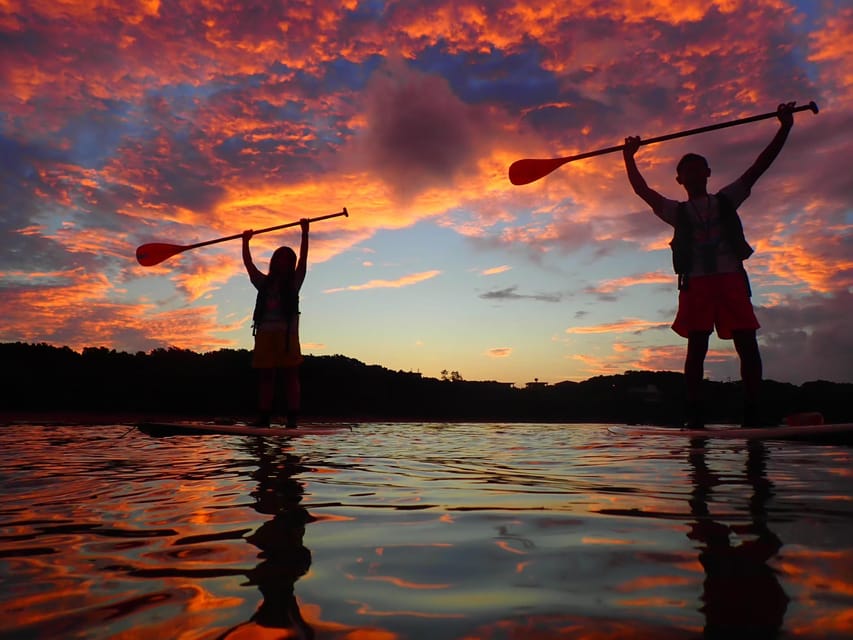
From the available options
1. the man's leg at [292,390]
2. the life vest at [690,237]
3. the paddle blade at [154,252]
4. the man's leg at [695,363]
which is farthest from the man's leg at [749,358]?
the paddle blade at [154,252]

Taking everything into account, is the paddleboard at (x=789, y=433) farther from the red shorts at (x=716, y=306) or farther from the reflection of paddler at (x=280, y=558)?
the reflection of paddler at (x=280, y=558)

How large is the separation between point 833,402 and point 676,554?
30.0 meters

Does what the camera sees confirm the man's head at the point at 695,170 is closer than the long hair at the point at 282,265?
Yes

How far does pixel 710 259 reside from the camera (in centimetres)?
615

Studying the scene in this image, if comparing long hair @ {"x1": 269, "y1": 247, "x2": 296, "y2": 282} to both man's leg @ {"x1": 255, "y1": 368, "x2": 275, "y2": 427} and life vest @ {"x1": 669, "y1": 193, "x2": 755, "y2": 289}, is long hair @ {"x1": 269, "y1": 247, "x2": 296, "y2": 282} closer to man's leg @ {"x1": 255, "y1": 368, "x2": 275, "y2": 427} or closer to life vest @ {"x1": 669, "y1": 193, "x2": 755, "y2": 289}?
man's leg @ {"x1": 255, "y1": 368, "x2": 275, "y2": 427}

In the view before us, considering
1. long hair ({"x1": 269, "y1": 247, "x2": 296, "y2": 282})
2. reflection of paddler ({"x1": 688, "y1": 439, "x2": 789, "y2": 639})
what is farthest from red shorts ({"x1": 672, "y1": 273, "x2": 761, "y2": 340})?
long hair ({"x1": 269, "y1": 247, "x2": 296, "y2": 282})

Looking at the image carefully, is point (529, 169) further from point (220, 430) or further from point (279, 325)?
point (220, 430)

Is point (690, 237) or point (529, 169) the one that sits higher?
point (529, 169)

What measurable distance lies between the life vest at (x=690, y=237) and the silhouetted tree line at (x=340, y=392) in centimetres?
1576

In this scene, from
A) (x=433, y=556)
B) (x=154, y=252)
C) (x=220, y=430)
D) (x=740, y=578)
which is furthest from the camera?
(x=154, y=252)

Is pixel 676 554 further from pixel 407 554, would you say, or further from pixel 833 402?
pixel 833 402

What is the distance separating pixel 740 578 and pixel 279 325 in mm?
7346

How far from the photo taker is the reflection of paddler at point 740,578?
116 cm

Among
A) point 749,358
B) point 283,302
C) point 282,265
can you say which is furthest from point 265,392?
point 749,358
